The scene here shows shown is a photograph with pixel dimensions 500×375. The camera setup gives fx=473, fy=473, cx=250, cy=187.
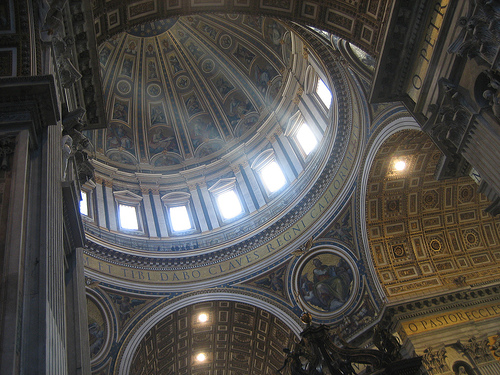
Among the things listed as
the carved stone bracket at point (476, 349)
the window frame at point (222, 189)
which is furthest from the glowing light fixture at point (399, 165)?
the window frame at point (222, 189)

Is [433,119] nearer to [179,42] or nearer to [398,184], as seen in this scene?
[398,184]

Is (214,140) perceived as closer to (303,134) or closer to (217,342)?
(303,134)

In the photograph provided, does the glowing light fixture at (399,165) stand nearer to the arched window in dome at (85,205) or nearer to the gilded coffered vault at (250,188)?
the gilded coffered vault at (250,188)

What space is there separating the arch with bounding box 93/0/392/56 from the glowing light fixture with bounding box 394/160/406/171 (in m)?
6.02

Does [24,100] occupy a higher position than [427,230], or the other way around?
[427,230]

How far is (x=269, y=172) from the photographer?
76.0 feet

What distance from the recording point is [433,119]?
9.27m

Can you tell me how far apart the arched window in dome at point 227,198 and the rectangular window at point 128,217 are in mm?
4000

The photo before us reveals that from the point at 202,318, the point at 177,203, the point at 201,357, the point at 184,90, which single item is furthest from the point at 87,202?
the point at 184,90

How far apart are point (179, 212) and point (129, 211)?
2.43 m

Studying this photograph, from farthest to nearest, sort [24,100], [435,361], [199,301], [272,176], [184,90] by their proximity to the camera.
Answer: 1. [184,90]
2. [272,176]
3. [199,301]
4. [435,361]
5. [24,100]

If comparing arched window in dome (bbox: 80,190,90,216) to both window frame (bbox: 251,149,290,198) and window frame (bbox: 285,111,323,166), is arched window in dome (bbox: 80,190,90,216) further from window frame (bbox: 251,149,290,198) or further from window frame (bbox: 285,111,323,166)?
window frame (bbox: 285,111,323,166)

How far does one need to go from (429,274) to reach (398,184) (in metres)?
3.42

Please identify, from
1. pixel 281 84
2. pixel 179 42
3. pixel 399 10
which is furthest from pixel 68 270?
pixel 179 42
